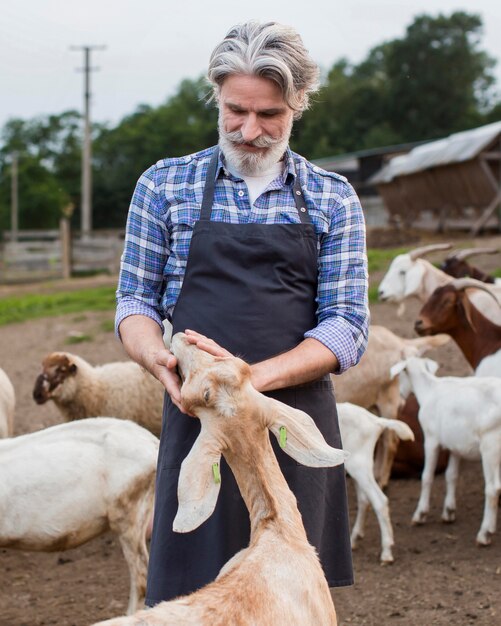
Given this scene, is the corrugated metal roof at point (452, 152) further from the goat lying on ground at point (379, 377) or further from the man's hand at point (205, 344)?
the man's hand at point (205, 344)

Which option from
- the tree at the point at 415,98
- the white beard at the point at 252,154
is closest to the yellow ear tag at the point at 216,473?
the white beard at the point at 252,154

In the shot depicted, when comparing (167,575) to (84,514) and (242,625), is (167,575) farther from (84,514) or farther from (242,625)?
(84,514)

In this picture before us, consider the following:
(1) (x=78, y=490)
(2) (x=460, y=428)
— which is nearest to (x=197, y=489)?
(1) (x=78, y=490)

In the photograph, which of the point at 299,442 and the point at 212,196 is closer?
the point at 299,442

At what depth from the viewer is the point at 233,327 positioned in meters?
2.91

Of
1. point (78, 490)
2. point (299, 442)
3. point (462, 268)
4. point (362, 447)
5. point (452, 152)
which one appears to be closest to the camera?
point (299, 442)

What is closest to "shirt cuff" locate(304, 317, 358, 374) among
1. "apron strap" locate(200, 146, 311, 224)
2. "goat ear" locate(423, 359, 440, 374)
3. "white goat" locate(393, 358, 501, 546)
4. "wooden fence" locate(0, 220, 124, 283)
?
"apron strap" locate(200, 146, 311, 224)

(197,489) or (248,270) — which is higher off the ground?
(248,270)

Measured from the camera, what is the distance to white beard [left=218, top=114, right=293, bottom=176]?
2934 millimetres

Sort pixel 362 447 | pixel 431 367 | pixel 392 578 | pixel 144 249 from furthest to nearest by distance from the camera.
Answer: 1. pixel 431 367
2. pixel 362 447
3. pixel 392 578
4. pixel 144 249

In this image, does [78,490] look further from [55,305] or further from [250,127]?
[55,305]

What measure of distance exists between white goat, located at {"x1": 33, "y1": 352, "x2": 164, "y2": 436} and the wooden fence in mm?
15459

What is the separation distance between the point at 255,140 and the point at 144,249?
452 mm

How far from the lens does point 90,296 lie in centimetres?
1783
